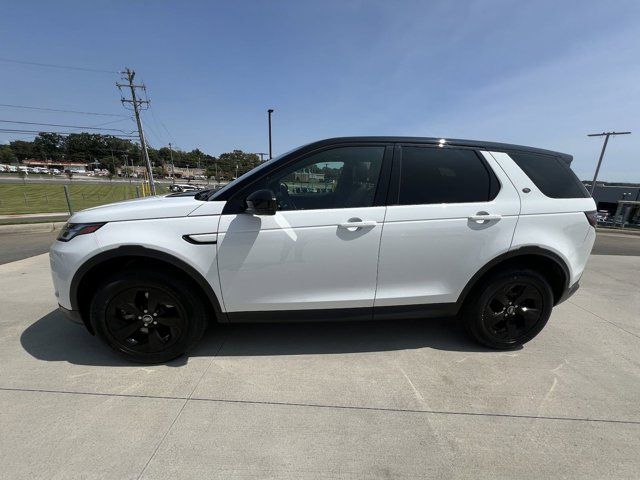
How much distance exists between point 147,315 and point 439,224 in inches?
93.9

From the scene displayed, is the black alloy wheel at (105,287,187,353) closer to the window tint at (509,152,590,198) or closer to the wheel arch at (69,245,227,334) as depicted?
the wheel arch at (69,245,227,334)

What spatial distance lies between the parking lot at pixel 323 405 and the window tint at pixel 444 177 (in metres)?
1.38

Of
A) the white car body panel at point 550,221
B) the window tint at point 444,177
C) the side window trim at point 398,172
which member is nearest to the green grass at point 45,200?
the side window trim at point 398,172

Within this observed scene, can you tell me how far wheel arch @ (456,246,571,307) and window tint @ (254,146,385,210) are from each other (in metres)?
1.13

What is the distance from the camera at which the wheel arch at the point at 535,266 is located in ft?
8.87

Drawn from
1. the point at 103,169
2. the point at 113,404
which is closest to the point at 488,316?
the point at 113,404

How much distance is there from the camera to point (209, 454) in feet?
5.98

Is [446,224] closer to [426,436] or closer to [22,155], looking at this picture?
[426,436]

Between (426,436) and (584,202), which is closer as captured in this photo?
(426,436)

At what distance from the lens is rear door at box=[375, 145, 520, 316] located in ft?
8.30

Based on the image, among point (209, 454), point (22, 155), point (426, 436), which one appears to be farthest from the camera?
point (22, 155)

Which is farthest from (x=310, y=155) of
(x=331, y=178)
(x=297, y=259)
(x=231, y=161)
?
(x=231, y=161)

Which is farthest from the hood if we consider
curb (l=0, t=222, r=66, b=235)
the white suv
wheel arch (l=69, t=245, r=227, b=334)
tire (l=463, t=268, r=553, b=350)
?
curb (l=0, t=222, r=66, b=235)

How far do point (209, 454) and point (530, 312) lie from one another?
2759 mm
